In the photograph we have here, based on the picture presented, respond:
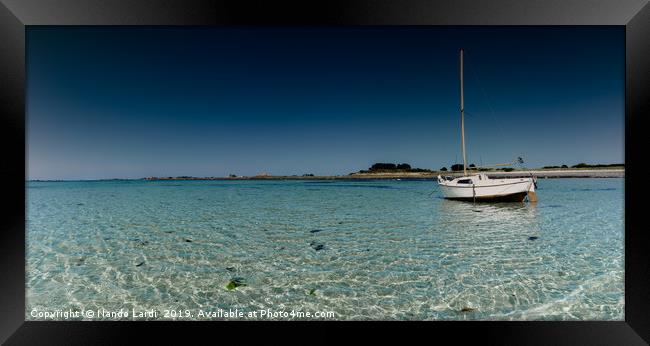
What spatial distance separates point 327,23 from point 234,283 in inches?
158

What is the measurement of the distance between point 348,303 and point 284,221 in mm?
6570

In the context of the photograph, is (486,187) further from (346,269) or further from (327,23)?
(327,23)

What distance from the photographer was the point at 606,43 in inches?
442

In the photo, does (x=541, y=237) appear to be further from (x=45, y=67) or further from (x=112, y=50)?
(x=45, y=67)

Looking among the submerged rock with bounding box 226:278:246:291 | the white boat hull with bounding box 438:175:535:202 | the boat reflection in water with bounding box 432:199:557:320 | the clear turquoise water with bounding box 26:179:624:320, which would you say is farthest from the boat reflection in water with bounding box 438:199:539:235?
the submerged rock with bounding box 226:278:246:291

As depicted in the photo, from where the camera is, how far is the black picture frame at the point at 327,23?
2.63m

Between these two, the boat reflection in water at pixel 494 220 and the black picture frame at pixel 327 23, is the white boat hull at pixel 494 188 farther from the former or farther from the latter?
the black picture frame at pixel 327 23

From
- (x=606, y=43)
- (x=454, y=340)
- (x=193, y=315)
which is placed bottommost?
(x=193, y=315)

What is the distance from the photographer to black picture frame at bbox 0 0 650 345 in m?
2.63

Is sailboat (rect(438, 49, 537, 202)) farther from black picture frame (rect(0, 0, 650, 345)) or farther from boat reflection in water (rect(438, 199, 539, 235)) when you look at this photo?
black picture frame (rect(0, 0, 650, 345))

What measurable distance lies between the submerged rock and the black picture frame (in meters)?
1.50

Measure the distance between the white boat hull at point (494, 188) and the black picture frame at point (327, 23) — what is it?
498 inches

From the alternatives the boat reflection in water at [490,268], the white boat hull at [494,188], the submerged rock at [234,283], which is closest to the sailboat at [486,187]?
the white boat hull at [494,188]

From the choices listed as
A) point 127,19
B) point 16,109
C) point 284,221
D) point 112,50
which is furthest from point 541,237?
point 112,50
